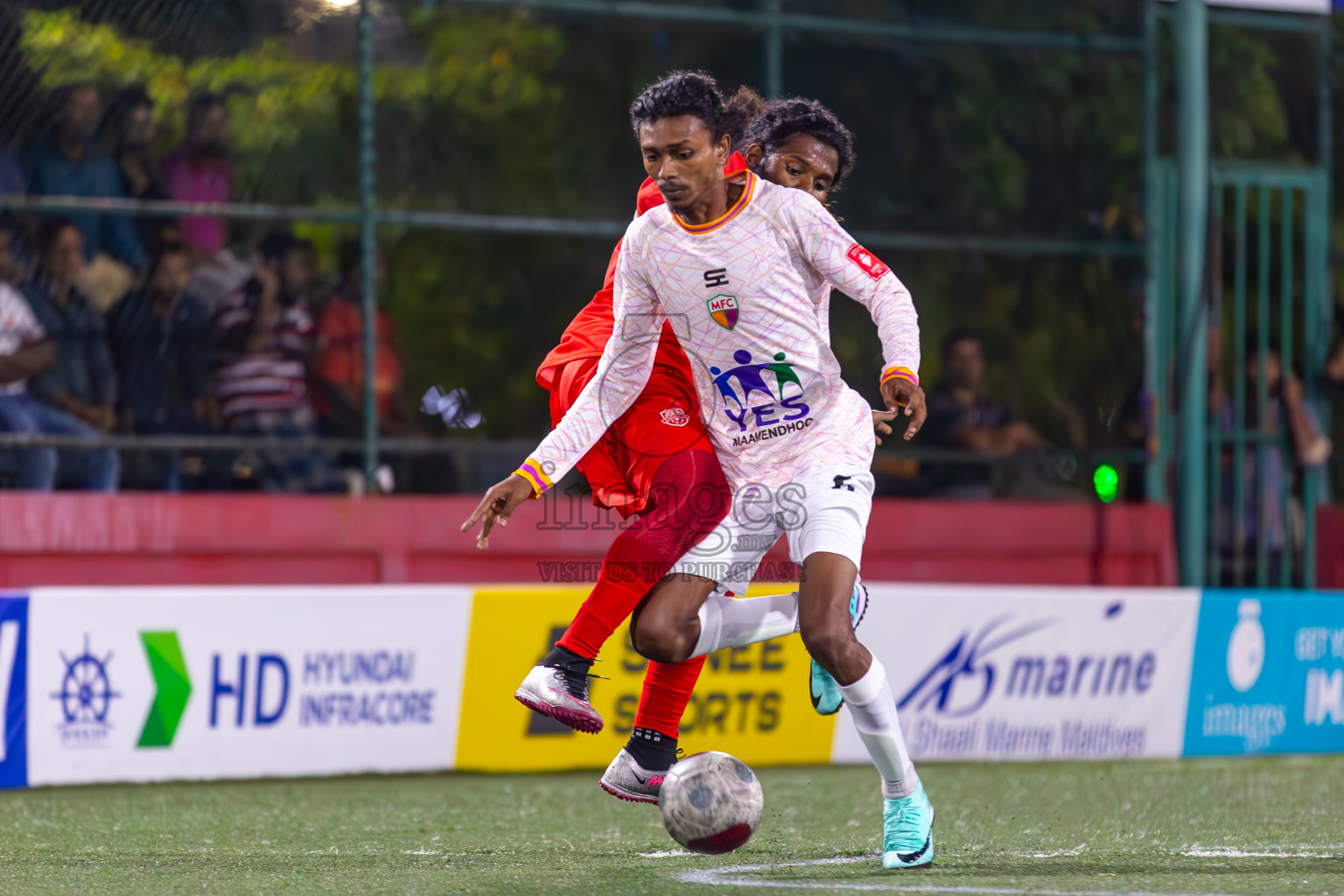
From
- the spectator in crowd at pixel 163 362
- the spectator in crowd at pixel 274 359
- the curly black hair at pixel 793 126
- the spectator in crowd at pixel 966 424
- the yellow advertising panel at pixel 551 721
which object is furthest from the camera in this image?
the spectator in crowd at pixel 966 424

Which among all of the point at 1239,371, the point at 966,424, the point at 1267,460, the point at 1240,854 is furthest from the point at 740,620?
the point at 1267,460

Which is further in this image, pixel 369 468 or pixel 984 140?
→ pixel 984 140

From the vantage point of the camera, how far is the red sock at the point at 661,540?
5457mm

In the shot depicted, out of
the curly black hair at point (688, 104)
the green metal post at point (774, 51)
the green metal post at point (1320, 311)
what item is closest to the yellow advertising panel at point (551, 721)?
the green metal post at point (774, 51)

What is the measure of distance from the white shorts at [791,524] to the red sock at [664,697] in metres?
0.30

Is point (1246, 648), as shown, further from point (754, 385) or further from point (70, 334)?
point (70, 334)

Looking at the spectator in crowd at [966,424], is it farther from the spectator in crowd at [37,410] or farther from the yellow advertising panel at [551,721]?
the spectator in crowd at [37,410]

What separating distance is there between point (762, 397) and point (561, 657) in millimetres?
940

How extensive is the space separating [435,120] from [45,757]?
4318 millimetres

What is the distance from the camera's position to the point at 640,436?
5527 millimetres

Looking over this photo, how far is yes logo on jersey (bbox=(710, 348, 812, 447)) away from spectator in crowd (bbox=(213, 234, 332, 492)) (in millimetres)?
4863

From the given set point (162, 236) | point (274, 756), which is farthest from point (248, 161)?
point (274, 756)

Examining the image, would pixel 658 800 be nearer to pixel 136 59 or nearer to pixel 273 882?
pixel 273 882

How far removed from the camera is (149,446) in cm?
950
